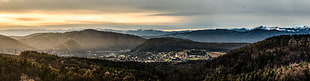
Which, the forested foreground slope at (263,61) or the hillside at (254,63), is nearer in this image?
the forested foreground slope at (263,61)

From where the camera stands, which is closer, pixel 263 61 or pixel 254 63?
pixel 254 63

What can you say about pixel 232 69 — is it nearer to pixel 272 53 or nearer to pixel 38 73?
pixel 272 53

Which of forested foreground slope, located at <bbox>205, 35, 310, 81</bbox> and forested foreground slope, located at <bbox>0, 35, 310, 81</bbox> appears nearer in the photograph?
forested foreground slope, located at <bbox>0, 35, 310, 81</bbox>

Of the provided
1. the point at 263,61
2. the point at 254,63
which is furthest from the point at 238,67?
the point at 263,61

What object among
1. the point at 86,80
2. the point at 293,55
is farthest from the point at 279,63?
the point at 86,80

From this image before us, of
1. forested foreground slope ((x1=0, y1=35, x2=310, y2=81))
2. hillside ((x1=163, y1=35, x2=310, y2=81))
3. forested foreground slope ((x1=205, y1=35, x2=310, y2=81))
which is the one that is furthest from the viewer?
hillside ((x1=163, y1=35, x2=310, y2=81))

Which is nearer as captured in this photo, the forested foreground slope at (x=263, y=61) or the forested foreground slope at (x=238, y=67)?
the forested foreground slope at (x=238, y=67)

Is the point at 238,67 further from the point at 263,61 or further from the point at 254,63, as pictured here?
the point at 263,61

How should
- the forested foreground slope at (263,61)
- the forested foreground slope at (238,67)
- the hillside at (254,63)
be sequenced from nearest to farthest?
the forested foreground slope at (238,67) < the forested foreground slope at (263,61) < the hillside at (254,63)

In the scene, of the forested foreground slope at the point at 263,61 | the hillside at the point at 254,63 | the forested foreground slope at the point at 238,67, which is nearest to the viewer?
the forested foreground slope at the point at 238,67

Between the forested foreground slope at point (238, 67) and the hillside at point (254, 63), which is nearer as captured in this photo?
the forested foreground slope at point (238, 67)

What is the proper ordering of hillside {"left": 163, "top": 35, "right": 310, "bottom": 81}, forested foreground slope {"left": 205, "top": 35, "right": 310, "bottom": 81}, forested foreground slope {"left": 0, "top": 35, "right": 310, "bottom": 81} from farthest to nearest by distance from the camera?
hillside {"left": 163, "top": 35, "right": 310, "bottom": 81} → forested foreground slope {"left": 205, "top": 35, "right": 310, "bottom": 81} → forested foreground slope {"left": 0, "top": 35, "right": 310, "bottom": 81}
